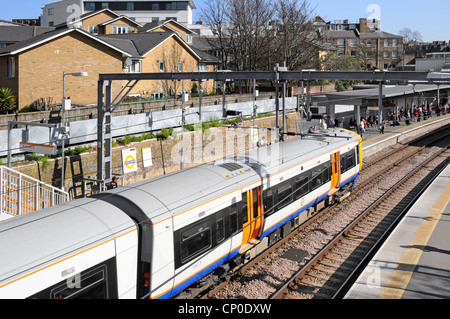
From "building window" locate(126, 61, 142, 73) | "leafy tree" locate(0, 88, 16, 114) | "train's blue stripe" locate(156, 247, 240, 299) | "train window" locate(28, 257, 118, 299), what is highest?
"building window" locate(126, 61, 142, 73)

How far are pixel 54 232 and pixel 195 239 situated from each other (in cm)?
317

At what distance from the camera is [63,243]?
22.9ft

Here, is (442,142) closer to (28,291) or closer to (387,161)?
(387,161)

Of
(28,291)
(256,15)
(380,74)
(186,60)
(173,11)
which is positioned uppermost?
(173,11)

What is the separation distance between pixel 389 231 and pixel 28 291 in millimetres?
12061

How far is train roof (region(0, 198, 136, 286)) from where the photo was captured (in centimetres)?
643

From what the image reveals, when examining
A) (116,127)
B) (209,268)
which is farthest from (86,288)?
(116,127)

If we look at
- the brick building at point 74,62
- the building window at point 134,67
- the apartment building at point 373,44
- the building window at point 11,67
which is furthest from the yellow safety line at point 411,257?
the apartment building at point 373,44

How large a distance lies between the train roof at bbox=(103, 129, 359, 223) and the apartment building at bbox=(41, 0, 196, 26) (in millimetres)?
69823

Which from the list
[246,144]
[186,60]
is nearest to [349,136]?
[246,144]

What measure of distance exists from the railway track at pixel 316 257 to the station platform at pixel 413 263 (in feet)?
2.59

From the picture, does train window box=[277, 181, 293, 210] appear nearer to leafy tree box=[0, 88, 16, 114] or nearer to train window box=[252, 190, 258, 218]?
train window box=[252, 190, 258, 218]

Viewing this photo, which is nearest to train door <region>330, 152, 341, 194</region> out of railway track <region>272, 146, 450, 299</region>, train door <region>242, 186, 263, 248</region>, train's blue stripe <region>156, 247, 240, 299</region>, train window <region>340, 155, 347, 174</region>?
train window <region>340, 155, 347, 174</region>

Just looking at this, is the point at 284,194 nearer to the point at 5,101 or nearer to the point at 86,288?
the point at 86,288
